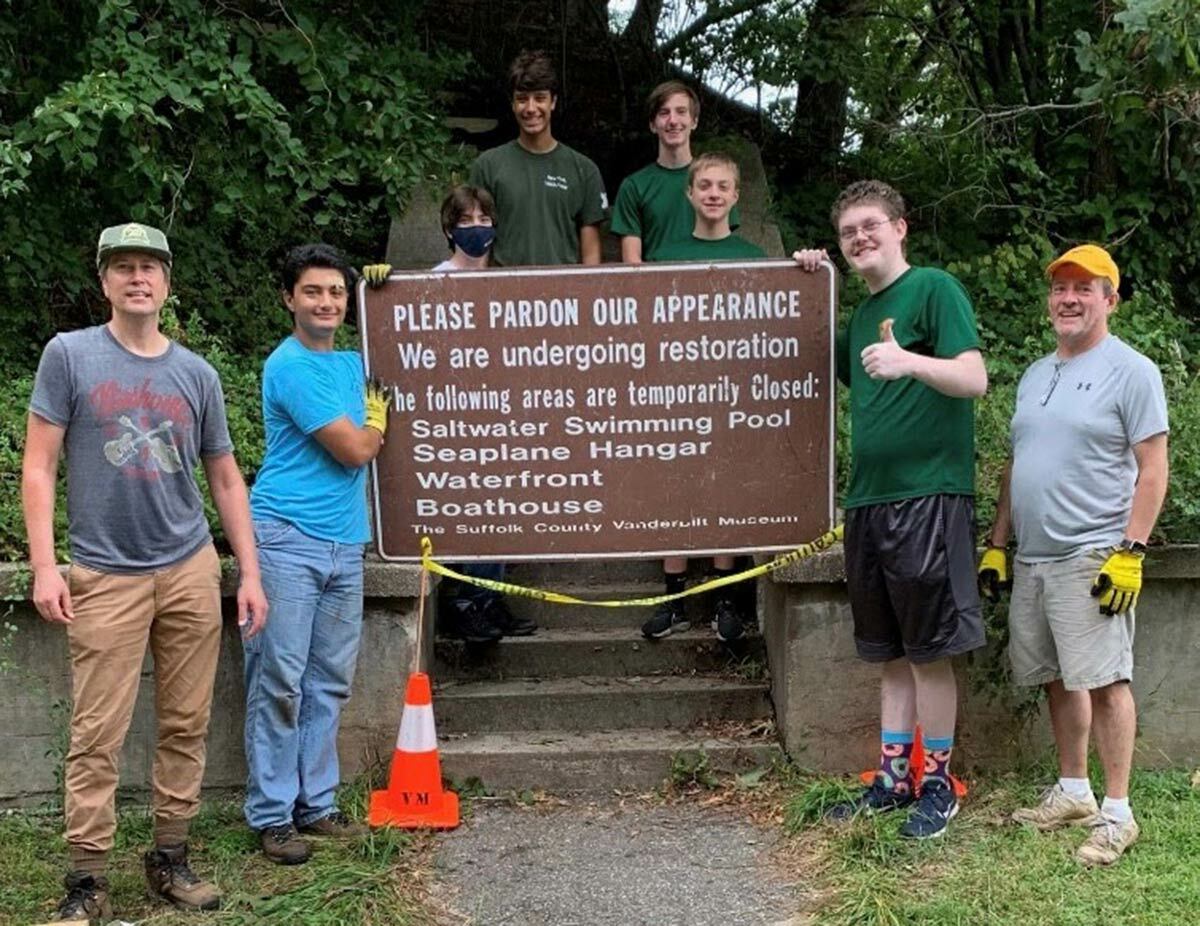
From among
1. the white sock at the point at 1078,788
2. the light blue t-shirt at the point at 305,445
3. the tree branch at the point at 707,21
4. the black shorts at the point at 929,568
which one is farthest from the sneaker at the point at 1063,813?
the tree branch at the point at 707,21

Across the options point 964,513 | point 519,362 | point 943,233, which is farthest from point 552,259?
point 943,233

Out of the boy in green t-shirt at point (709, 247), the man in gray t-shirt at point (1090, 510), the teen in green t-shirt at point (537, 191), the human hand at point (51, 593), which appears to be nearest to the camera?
the human hand at point (51, 593)

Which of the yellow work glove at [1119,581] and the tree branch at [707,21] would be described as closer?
the yellow work glove at [1119,581]

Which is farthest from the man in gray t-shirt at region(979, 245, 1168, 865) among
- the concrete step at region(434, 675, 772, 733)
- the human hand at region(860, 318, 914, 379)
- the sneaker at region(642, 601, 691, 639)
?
the sneaker at region(642, 601, 691, 639)

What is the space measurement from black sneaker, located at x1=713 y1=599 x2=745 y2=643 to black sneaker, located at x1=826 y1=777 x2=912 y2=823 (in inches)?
39.9

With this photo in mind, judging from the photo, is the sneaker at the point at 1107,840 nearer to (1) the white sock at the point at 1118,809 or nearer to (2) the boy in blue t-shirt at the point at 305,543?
(1) the white sock at the point at 1118,809

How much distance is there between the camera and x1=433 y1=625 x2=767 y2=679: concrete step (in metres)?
5.41

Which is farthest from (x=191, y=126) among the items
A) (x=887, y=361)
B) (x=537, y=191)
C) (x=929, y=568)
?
(x=929, y=568)

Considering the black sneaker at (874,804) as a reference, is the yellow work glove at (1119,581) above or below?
above

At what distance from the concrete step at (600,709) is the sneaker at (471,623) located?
25 centimetres

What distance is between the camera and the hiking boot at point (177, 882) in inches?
153

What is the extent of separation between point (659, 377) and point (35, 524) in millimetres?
2127

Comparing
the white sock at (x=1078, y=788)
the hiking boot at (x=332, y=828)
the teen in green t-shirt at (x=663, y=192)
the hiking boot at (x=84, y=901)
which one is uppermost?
the teen in green t-shirt at (x=663, y=192)

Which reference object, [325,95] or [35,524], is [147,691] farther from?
[325,95]
